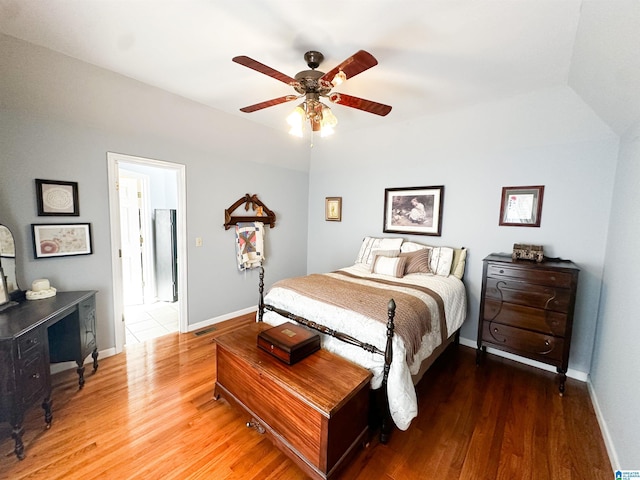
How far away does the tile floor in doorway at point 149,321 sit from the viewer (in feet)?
10.8

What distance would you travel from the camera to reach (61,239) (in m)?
2.41

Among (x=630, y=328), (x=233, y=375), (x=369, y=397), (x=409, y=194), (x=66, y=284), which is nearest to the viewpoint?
(x=630, y=328)

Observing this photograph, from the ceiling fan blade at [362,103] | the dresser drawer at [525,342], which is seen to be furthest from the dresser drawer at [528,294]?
the ceiling fan blade at [362,103]

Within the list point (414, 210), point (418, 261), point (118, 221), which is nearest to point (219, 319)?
point (118, 221)

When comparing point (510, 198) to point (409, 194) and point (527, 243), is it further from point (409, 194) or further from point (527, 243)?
point (409, 194)

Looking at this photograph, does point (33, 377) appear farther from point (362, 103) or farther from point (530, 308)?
point (530, 308)

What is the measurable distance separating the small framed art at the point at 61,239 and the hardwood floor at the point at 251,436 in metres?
1.14

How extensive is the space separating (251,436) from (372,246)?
2.61m

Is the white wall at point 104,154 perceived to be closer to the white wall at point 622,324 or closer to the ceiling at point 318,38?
the ceiling at point 318,38

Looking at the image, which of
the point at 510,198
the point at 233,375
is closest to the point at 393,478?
the point at 233,375

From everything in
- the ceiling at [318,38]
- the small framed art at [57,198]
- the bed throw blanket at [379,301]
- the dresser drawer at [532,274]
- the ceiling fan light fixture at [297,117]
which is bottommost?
the bed throw blanket at [379,301]

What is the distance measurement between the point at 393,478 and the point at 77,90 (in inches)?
142

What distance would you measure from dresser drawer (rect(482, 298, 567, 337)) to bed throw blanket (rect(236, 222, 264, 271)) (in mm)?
2970

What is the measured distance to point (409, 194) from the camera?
3.59 m
